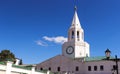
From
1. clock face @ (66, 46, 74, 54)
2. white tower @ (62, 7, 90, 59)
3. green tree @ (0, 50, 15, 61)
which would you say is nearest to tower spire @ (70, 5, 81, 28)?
white tower @ (62, 7, 90, 59)

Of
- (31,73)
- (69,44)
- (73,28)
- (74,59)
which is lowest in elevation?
(31,73)

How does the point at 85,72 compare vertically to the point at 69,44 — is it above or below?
below

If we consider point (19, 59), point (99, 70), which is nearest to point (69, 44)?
point (99, 70)

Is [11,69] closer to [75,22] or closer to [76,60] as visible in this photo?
[76,60]

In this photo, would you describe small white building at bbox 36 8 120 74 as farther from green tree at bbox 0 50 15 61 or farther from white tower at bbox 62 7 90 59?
green tree at bbox 0 50 15 61

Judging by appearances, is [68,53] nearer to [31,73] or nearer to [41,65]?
[41,65]

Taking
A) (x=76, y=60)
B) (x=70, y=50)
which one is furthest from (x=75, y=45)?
(x=76, y=60)

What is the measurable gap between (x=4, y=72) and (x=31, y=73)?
664 centimetres

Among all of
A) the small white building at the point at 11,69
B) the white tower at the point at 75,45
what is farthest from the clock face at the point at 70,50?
the small white building at the point at 11,69

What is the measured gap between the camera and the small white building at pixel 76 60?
6038 centimetres

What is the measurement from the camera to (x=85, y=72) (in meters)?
62.1

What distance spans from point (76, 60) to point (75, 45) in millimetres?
4675

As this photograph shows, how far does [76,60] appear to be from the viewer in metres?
63.3

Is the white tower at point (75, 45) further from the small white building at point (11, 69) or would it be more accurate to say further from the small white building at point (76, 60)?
the small white building at point (11, 69)
